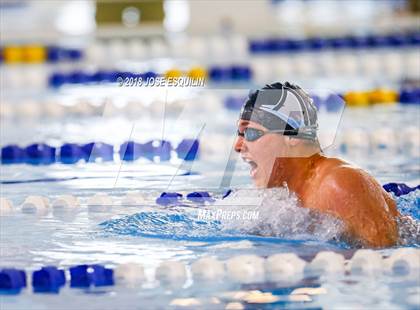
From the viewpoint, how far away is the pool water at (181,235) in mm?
2822

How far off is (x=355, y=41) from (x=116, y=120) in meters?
2.62

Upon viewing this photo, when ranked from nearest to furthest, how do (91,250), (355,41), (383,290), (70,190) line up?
(383,290), (91,250), (70,190), (355,41)

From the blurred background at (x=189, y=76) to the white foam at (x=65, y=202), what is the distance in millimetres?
679

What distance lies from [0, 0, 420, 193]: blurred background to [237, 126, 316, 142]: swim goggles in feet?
3.21

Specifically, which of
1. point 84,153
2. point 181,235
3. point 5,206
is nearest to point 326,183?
point 181,235

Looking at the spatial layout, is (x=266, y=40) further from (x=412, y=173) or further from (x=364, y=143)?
(x=412, y=173)

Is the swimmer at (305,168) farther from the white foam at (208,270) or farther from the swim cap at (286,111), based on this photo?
the white foam at (208,270)

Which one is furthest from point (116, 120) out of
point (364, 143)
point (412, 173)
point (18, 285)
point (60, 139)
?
point (18, 285)

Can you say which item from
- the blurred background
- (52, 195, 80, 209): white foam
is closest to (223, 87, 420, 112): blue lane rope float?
the blurred background

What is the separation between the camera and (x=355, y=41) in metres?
8.09

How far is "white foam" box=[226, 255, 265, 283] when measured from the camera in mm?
3014

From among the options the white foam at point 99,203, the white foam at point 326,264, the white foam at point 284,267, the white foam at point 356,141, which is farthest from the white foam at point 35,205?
the white foam at point 356,141

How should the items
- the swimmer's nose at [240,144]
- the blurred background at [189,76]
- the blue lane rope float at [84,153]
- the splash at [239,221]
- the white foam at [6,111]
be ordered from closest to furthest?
the splash at [239,221] < the swimmer's nose at [240,144] < the blue lane rope float at [84,153] < the blurred background at [189,76] < the white foam at [6,111]

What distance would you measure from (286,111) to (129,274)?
736mm
